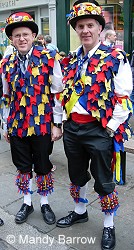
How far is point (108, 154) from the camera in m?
2.64

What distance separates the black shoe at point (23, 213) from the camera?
3204 mm

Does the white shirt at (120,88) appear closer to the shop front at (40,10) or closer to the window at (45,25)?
the shop front at (40,10)

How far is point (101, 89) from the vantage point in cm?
251

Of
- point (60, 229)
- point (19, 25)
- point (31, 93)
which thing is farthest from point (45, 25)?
point (60, 229)

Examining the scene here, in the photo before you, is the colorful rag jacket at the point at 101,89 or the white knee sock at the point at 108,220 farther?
the white knee sock at the point at 108,220

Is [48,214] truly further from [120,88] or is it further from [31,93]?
[120,88]

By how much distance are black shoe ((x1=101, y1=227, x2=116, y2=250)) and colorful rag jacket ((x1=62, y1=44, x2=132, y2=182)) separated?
735mm

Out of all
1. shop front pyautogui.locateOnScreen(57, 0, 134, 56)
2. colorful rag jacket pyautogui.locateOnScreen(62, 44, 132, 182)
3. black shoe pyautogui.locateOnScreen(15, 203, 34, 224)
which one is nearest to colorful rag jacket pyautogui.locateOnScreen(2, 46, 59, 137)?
colorful rag jacket pyautogui.locateOnScreen(62, 44, 132, 182)

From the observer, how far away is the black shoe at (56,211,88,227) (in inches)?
123

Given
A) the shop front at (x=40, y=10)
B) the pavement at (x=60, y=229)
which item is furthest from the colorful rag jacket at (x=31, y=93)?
the shop front at (x=40, y=10)

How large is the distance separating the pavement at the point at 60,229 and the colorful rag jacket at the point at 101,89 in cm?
86

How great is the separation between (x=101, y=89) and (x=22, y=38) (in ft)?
2.78

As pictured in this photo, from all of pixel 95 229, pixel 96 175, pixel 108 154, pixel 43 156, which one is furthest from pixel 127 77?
pixel 95 229

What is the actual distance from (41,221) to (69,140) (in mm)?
969
